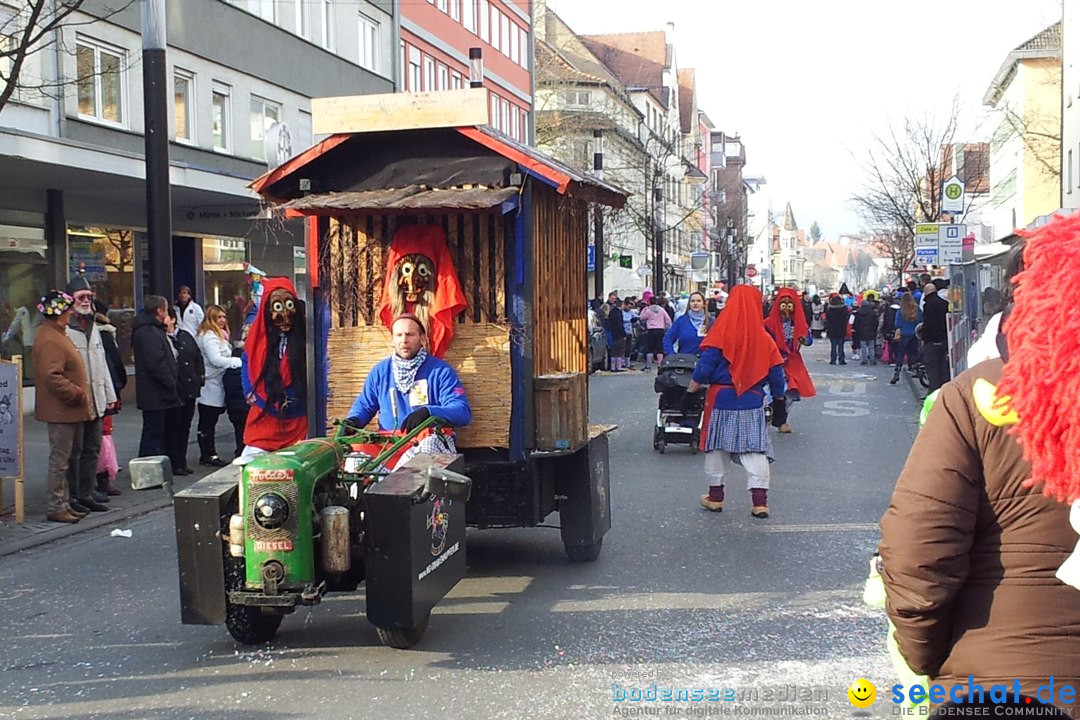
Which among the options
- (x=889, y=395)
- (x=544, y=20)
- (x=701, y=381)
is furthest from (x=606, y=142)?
(x=701, y=381)

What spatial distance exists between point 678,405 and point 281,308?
21.2 feet

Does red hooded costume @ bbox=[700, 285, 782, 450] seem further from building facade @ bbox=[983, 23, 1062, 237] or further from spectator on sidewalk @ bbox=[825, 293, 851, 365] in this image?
building facade @ bbox=[983, 23, 1062, 237]

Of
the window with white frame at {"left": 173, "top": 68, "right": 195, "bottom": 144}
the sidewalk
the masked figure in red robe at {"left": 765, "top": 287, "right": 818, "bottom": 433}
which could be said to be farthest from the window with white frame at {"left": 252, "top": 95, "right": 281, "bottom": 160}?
the masked figure in red robe at {"left": 765, "top": 287, "right": 818, "bottom": 433}

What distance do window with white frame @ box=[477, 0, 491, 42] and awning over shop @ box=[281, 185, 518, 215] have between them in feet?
111

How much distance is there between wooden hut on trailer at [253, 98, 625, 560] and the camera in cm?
683

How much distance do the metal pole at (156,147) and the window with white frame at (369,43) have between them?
54.2 ft

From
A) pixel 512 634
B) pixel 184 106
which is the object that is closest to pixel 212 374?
pixel 512 634

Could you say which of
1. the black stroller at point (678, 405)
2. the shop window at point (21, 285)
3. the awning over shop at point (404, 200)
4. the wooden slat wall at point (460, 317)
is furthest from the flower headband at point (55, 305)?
the shop window at point (21, 285)

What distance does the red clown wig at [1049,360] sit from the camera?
6.88 feet

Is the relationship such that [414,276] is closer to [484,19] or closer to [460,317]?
[460,317]

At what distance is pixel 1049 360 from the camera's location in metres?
2.12

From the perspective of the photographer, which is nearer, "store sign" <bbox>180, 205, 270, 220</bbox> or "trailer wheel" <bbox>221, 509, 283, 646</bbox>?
"trailer wheel" <bbox>221, 509, 283, 646</bbox>

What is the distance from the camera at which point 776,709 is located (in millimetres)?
4816

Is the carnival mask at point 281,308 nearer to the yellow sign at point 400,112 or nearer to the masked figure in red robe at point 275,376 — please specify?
the masked figure in red robe at point 275,376
